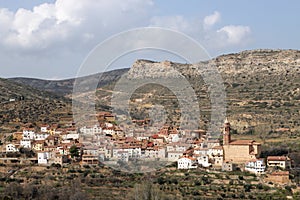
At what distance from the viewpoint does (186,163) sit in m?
28.8

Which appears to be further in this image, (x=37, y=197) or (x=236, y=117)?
(x=236, y=117)

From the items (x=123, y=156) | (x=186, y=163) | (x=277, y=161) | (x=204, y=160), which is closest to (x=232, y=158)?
(x=204, y=160)

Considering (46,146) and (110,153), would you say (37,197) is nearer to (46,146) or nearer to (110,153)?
(110,153)

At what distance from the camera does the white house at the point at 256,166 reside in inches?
1072

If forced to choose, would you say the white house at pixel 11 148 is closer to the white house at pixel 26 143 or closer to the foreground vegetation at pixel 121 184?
the white house at pixel 26 143

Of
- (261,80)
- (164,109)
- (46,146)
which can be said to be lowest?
(46,146)

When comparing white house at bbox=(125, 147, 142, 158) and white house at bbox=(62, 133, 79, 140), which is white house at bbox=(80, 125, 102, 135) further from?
white house at bbox=(125, 147, 142, 158)

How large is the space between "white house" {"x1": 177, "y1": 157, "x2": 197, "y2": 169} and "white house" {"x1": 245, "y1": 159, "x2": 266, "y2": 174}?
2.58 meters

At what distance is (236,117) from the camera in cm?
4259

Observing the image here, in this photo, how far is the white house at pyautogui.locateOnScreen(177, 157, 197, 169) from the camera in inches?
1131

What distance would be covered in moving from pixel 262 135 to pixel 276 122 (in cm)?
342

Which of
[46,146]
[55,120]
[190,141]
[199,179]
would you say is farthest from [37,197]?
[55,120]

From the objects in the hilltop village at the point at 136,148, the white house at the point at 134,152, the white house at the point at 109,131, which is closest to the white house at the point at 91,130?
the hilltop village at the point at 136,148

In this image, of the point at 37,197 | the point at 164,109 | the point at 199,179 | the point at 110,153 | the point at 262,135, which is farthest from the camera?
the point at 164,109
